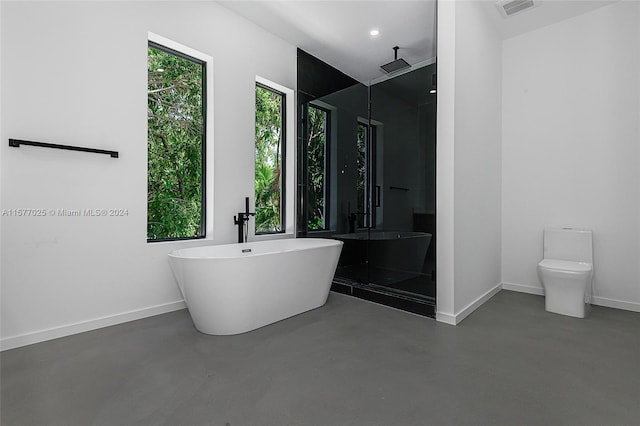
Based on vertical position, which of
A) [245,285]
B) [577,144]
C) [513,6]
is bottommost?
[245,285]

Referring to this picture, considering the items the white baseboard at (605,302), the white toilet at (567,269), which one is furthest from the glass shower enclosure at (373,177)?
the white baseboard at (605,302)

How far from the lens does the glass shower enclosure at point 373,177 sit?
297cm

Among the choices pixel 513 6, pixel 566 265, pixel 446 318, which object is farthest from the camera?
pixel 513 6

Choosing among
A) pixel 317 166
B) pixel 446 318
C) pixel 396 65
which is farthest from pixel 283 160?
pixel 446 318

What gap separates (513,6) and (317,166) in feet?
8.31

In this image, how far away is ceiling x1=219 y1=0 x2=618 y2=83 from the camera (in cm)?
311

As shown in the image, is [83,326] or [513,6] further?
[513,6]

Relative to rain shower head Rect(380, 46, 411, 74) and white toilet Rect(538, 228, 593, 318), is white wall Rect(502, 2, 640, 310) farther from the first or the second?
rain shower head Rect(380, 46, 411, 74)

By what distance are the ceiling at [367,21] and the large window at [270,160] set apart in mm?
734

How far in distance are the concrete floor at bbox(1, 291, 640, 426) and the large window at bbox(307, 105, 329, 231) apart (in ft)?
5.35

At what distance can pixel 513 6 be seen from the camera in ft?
9.91

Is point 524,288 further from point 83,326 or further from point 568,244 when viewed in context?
point 83,326

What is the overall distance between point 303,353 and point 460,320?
4.59 feet

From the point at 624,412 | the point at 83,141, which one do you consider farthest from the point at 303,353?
the point at 83,141
